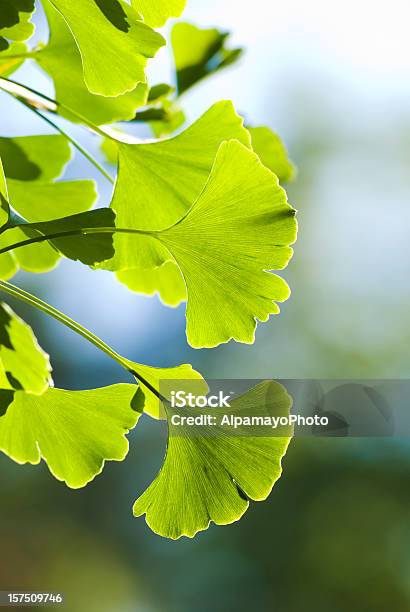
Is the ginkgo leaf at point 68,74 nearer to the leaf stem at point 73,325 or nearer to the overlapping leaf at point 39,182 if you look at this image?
the overlapping leaf at point 39,182

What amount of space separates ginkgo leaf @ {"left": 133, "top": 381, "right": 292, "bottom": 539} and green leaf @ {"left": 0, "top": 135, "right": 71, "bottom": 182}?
0.88 feet

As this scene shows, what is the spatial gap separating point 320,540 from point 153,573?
1.30 metres

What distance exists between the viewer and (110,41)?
1.41ft

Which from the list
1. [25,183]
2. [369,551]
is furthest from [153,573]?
[25,183]

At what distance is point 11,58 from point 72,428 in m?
0.29

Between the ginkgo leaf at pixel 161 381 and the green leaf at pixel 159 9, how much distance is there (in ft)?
0.77

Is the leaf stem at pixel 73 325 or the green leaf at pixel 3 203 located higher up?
the green leaf at pixel 3 203

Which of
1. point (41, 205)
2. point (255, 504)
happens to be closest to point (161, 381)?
point (41, 205)

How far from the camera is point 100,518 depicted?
5227mm

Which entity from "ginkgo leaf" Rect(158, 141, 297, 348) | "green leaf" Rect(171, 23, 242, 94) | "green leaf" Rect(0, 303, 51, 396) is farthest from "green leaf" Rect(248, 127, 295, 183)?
"green leaf" Rect(0, 303, 51, 396)

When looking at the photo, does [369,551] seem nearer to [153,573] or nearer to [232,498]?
[153,573]

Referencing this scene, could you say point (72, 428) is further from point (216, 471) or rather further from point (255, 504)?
point (255, 504)

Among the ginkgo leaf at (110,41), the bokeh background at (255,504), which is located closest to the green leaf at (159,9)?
the ginkgo leaf at (110,41)

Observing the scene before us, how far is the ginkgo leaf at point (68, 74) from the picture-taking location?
21.6 inches
